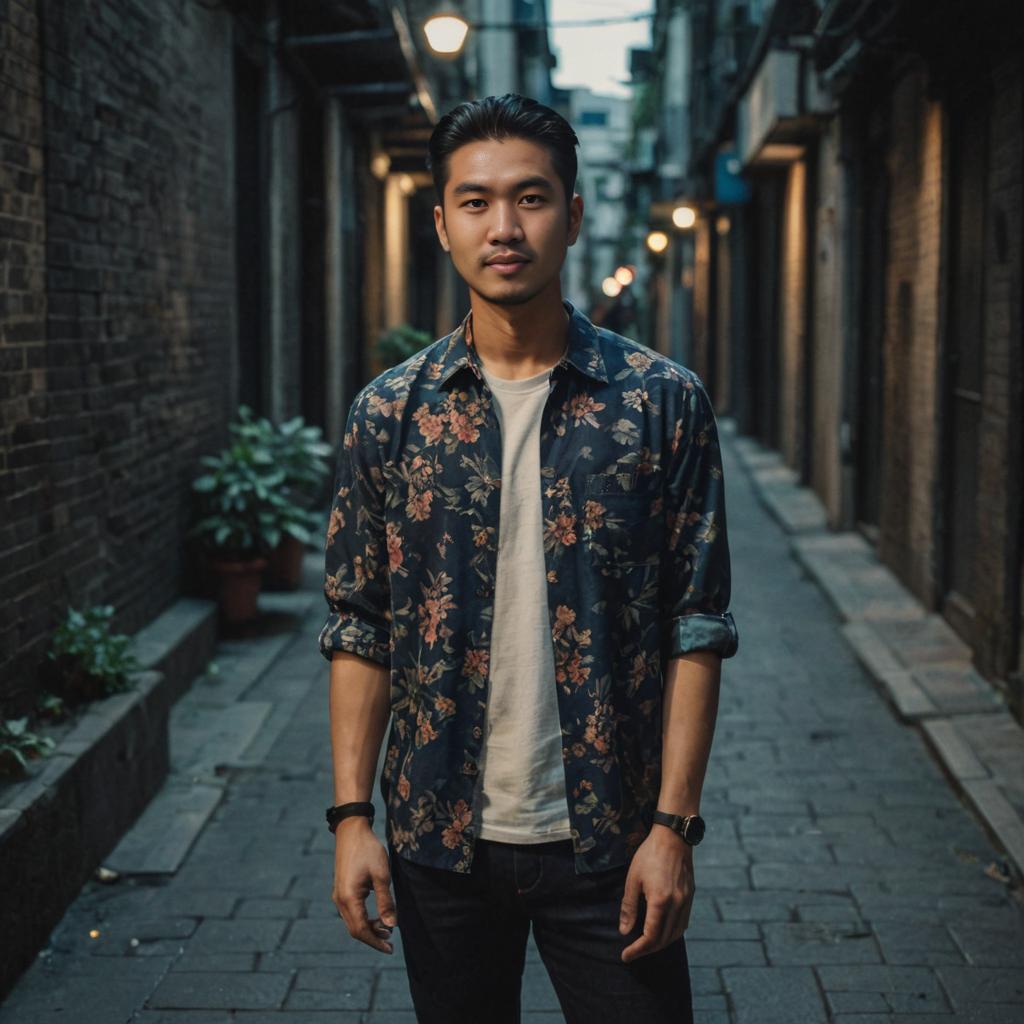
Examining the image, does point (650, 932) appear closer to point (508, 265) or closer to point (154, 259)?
point (508, 265)

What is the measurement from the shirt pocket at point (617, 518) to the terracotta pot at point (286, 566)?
25.4ft

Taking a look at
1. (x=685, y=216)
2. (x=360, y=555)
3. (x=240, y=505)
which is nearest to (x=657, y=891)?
(x=360, y=555)

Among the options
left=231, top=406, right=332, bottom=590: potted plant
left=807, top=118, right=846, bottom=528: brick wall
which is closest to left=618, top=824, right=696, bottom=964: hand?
left=231, top=406, right=332, bottom=590: potted plant

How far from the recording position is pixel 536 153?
2.46 m

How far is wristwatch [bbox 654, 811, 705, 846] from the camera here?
7.84ft

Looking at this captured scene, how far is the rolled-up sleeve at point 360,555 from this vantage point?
2.53 metres

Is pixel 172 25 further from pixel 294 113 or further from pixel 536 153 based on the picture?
pixel 536 153

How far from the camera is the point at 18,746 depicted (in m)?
4.92

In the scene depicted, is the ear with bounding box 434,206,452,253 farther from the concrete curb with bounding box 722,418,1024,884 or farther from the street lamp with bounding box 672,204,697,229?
the street lamp with bounding box 672,204,697,229

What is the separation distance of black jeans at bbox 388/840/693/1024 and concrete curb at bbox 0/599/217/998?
85.2 inches

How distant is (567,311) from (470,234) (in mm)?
240

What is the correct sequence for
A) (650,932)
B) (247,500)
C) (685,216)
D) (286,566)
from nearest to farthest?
(650,932) < (247,500) < (286,566) < (685,216)

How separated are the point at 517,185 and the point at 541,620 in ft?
2.30

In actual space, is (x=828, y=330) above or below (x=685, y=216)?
below
